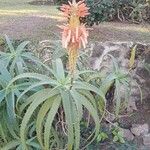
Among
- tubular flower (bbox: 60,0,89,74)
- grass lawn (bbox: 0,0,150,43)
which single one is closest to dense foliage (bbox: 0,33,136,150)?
tubular flower (bbox: 60,0,89,74)

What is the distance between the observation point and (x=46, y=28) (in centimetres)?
566

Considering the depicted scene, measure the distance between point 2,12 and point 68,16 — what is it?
468cm

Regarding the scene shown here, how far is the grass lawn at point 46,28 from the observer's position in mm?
5312

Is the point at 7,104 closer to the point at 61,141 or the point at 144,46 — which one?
the point at 61,141

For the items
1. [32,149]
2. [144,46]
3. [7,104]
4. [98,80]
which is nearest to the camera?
[7,104]

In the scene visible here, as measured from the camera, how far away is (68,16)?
94.0 inches

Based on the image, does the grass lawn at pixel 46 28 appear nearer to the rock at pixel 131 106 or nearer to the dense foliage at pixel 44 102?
the rock at pixel 131 106

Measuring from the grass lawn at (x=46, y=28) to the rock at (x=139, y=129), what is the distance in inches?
43.5

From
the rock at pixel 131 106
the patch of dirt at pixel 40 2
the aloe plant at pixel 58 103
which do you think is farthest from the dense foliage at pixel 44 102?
the patch of dirt at pixel 40 2

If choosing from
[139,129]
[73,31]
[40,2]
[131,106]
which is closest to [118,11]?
[131,106]

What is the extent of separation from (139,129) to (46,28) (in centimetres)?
187

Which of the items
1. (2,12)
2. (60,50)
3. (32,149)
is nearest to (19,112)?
(32,149)

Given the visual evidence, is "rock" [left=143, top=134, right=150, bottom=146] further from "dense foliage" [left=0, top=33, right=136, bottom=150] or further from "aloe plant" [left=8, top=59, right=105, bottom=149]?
"aloe plant" [left=8, top=59, right=105, bottom=149]

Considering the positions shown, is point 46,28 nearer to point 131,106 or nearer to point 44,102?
point 131,106
